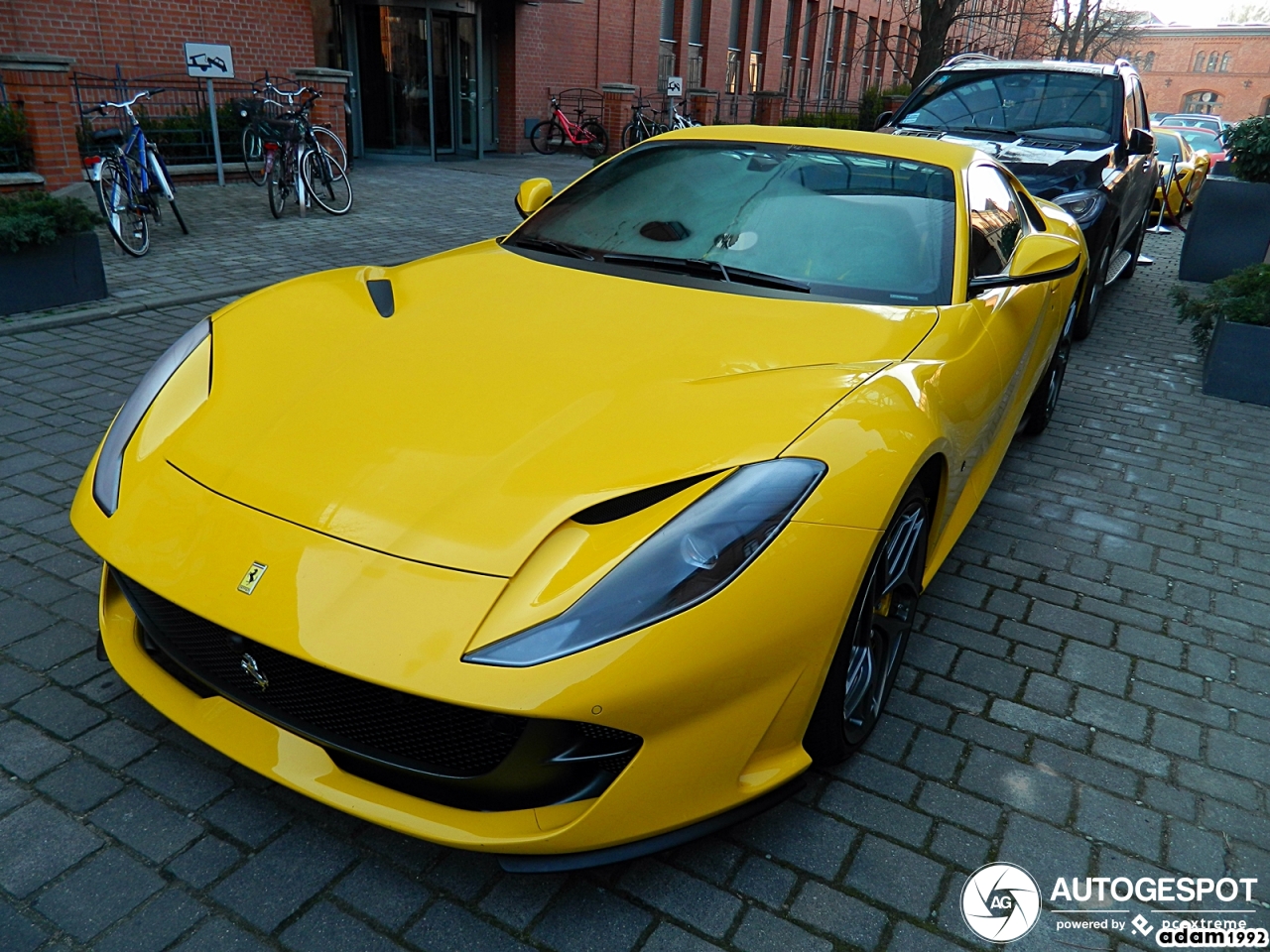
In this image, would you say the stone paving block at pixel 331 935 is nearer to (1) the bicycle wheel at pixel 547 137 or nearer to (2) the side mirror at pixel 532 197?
(2) the side mirror at pixel 532 197

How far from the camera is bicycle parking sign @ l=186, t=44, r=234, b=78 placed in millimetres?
11156

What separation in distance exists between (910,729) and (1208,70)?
9424cm

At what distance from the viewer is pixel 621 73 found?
71.8 feet

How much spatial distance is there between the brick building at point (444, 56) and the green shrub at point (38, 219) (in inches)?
161

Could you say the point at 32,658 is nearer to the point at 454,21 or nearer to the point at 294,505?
the point at 294,505

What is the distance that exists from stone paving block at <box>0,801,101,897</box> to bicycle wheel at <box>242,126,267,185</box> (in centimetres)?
1140

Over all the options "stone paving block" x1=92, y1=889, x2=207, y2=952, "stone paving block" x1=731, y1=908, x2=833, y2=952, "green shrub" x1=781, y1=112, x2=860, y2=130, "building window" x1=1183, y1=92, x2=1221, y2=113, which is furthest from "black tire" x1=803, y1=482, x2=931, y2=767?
"building window" x1=1183, y1=92, x2=1221, y2=113

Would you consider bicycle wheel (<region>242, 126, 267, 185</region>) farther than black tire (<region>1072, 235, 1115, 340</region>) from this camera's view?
Yes

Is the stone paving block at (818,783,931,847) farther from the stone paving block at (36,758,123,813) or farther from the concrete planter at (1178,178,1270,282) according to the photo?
the concrete planter at (1178,178,1270,282)

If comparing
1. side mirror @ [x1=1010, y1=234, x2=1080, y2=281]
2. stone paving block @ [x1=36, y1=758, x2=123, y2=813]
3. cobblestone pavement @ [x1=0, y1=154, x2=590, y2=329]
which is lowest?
stone paving block @ [x1=36, y1=758, x2=123, y2=813]

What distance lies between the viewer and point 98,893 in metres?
2.02

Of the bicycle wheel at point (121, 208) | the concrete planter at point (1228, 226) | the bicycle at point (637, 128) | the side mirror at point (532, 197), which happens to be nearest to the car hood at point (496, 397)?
the side mirror at point (532, 197)

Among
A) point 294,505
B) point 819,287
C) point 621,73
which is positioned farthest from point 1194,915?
point 621,73

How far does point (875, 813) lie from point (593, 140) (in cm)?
1945
